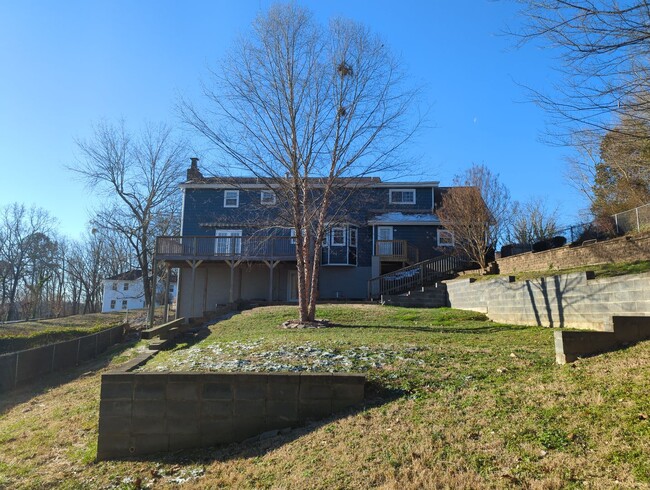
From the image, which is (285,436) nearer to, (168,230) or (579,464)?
(579,464)

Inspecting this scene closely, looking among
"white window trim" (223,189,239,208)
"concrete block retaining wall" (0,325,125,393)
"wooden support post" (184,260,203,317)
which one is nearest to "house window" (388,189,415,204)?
"white window trim" (223,189,239,208)

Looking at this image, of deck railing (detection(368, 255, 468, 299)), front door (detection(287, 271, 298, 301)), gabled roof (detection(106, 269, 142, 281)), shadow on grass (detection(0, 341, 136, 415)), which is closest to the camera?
shadow on grass (detection(0, 341, 136, 415))

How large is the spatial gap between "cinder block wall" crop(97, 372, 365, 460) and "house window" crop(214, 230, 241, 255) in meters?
18.7

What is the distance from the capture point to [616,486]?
134 inches

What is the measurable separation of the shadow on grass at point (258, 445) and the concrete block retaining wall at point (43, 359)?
7.72m

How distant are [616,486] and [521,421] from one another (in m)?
1.41

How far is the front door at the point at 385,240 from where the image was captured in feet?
89.6

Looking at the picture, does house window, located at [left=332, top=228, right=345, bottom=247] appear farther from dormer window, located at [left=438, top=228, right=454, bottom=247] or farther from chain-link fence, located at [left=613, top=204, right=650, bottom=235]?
chain-link fence, located at [left=613, top=204, right=650, bottom=235]

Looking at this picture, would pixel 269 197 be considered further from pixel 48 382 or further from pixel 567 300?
pixel 567 300

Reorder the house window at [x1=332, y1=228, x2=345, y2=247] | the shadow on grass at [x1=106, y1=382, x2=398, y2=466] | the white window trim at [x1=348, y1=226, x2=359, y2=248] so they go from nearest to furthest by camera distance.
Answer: the shadow on grass at [x1=106, y1=382, x2=398, y2=466]
the house window at [x1=332, y1=228, x2=345, y2=247]
the white window trim at [x1=348, y1=226, x2=359, y2=248]

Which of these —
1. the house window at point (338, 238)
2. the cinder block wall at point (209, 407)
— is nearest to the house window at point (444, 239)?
the house window at point (338, 238)

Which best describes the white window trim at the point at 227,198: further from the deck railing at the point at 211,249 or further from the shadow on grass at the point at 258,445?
the shadow on grass at the point at 258,445

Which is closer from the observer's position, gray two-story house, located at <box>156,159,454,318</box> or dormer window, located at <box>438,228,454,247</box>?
dormer window, located at <box>438,228,454,247</box>

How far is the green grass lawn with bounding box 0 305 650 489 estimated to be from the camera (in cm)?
402
